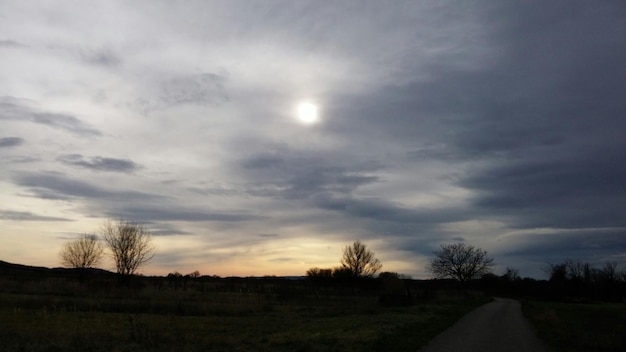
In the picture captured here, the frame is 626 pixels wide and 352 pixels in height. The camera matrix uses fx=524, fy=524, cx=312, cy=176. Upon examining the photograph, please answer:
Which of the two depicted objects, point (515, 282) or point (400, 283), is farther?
point (515, 282)

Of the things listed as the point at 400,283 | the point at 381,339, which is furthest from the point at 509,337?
the point at 400,283

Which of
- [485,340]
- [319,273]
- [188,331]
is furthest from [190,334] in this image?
[319,273]

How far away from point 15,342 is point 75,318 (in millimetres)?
11996

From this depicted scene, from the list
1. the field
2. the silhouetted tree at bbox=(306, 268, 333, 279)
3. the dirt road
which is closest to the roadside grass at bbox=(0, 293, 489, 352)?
the field

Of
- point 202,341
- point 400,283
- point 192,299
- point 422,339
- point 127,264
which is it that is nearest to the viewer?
point 202,341

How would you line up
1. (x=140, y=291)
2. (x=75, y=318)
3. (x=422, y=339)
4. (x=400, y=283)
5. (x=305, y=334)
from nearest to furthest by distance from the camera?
(x=422, y=339) → (x=305, y=334) → (x=75, y=318) → (x=140, y=291) → (x=400, y=283)

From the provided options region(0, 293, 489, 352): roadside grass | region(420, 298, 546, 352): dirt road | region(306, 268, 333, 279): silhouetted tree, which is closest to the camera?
region(0, 293, 489, 352): roadside grass

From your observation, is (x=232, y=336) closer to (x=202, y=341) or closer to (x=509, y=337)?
(x=202, y=341)

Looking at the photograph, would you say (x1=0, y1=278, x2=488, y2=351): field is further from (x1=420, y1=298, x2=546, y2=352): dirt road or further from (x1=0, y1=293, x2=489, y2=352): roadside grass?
(x1=420, y1=298, x2=546, y2=352): dirt road

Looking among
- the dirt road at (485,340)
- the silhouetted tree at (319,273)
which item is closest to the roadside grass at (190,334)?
the dirt road at (485,340)

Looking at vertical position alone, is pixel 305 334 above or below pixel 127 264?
below

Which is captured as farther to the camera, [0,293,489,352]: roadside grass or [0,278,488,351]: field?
[0,278,488,351]: field

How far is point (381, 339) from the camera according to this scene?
1816cm

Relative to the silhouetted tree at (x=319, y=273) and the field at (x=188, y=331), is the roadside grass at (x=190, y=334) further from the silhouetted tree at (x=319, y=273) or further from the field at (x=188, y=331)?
the silhouetted tree at (x=319, y=273)
